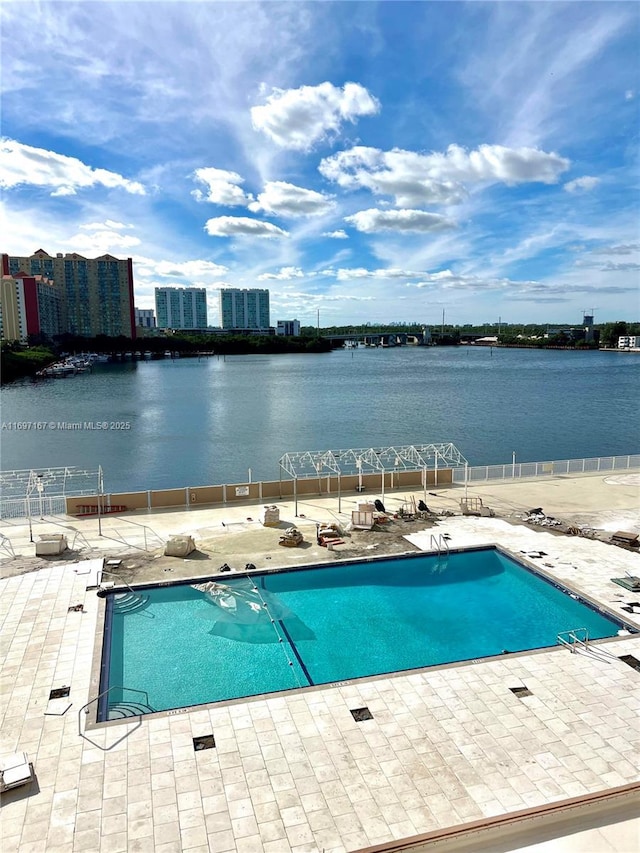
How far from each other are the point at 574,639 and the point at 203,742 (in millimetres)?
7221

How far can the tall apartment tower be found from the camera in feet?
471

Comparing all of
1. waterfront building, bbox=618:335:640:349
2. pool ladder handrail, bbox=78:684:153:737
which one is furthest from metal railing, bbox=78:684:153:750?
waterfront building, bbox=618:335:640:349

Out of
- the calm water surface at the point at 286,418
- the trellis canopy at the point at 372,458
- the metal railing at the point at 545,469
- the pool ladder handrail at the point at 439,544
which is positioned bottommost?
the calm water surface at the point at 286,418

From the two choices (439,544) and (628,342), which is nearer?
(439,544)

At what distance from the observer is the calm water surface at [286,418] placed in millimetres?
38250

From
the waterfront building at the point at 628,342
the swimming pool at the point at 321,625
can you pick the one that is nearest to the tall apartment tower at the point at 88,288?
the swimming pool at the point at 321,625

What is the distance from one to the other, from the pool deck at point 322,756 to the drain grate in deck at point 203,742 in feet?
0.23

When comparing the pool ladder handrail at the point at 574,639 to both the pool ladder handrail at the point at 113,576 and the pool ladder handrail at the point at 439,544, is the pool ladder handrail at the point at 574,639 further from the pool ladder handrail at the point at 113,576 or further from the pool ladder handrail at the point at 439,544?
the pool ladder handrail at the point at 113,576

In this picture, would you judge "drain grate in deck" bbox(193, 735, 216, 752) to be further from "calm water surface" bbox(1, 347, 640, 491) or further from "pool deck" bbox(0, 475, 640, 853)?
"calm water surface" bbox(1, 347, 640, 491)

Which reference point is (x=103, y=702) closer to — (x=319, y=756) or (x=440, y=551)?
(x=319, y=756)

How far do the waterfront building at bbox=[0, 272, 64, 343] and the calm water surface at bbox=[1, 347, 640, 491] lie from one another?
32514 mm

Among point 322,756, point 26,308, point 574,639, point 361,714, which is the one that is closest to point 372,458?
point 574,639

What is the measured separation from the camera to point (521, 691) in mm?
9578

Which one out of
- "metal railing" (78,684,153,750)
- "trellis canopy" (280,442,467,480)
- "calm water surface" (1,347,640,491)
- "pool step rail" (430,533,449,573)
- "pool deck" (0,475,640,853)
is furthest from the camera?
"calm water surface" (1,347,640,491)
